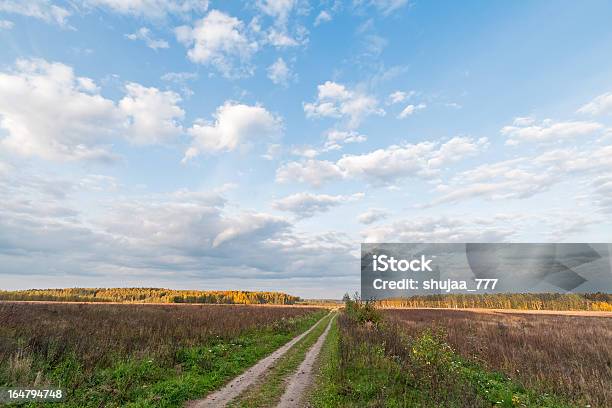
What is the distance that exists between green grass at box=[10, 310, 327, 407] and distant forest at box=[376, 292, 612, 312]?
407ft

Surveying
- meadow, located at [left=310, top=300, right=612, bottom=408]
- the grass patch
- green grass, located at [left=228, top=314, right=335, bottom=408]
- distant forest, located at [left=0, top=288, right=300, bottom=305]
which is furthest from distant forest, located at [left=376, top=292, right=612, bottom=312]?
the grass patch

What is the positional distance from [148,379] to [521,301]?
18966 centimetres

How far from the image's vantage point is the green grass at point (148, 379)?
839cm

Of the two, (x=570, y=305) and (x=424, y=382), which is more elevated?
(x=424, y=382)

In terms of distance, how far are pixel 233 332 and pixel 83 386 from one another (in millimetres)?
12503

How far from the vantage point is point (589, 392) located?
974cm

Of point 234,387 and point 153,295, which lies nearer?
point 234,387

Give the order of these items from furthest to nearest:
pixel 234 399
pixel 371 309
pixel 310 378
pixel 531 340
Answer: pixel 371 309
pixel 531 340
pixel 310 378
pixel 234 399

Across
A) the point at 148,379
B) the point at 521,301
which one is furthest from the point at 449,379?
the point at 521,301

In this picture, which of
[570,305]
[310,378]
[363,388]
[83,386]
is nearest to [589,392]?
[363,388]

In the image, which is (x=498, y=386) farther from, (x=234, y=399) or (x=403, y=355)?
(x=234, y=399)

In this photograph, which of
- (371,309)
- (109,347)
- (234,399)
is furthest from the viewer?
(371,309)

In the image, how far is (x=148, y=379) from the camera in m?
10.2

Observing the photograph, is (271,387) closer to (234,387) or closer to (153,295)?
(234,387)
